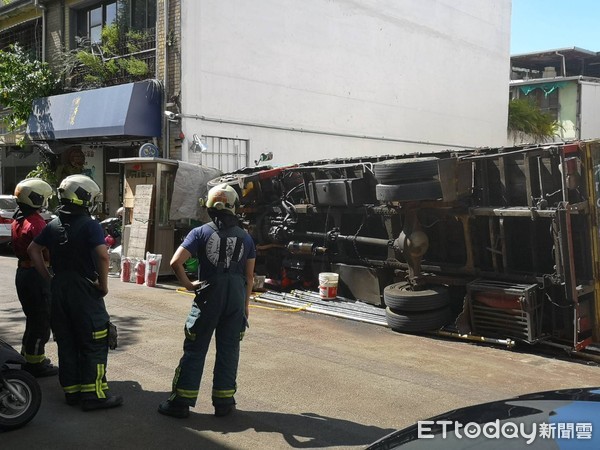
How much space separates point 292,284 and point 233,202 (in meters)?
6.16

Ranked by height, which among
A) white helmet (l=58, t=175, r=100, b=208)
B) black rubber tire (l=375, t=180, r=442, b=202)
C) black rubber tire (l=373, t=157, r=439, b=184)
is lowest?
white helmet (l=58, t=175, r=100, b=208)

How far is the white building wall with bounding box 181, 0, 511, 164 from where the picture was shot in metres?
15.6

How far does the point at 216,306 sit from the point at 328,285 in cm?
525

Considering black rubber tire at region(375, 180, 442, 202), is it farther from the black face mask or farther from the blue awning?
the blue awning

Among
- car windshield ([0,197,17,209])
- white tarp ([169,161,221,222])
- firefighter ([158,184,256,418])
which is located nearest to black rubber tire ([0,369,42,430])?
firefighter ([158,184,256,418])

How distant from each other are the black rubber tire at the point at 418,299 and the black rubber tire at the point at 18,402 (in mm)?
4811

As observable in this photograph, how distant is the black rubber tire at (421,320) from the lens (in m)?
8.34

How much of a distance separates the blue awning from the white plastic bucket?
6838mm

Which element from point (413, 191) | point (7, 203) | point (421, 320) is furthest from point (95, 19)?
point (421, 320)

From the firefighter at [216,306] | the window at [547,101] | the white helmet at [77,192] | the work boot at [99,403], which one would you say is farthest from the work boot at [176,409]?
the window at [547,101]

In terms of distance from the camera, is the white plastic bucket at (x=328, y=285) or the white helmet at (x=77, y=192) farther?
the white plastic bucket at (x=328, y=285)

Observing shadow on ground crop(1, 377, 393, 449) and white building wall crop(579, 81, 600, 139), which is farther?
white building wall crop(579, 81, 600, 139)

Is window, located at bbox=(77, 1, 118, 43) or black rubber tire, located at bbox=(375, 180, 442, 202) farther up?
window, located at bbox=(77, 1, 118, 43)

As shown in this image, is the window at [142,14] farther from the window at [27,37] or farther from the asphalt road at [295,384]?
the asphalt road at [295,384]
